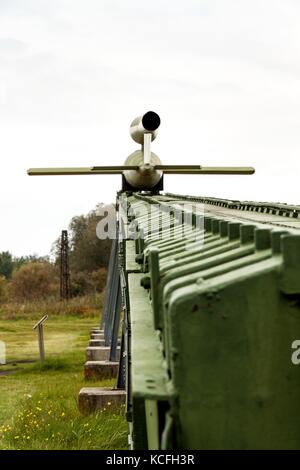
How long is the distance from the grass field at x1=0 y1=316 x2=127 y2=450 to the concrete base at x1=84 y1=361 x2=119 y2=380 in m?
0.26

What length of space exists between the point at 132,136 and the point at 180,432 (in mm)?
16715

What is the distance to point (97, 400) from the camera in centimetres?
1325

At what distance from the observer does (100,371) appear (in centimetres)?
1703

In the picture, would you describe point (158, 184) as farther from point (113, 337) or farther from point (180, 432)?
point (180, 432)

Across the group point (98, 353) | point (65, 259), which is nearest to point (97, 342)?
point (98, 353)

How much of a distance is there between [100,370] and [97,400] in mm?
3789

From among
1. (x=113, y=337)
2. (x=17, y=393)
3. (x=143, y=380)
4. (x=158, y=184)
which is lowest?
(x=17, y=393)

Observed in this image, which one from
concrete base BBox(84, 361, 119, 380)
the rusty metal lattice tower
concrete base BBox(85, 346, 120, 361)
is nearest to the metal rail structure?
concrete base BBox(84, 361, 119, 380)

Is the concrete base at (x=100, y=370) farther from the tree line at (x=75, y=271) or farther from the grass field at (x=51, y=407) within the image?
the tree line at (x=75, y=271)

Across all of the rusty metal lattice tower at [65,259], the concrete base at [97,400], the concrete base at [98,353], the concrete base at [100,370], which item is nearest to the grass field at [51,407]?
the concrete base at [97,400]

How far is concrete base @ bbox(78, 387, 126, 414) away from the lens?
43.3 ft

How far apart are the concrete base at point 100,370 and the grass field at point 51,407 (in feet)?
0.84

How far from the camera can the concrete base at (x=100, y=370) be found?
55.6ft

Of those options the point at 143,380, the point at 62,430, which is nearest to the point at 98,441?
the point at 62,430
